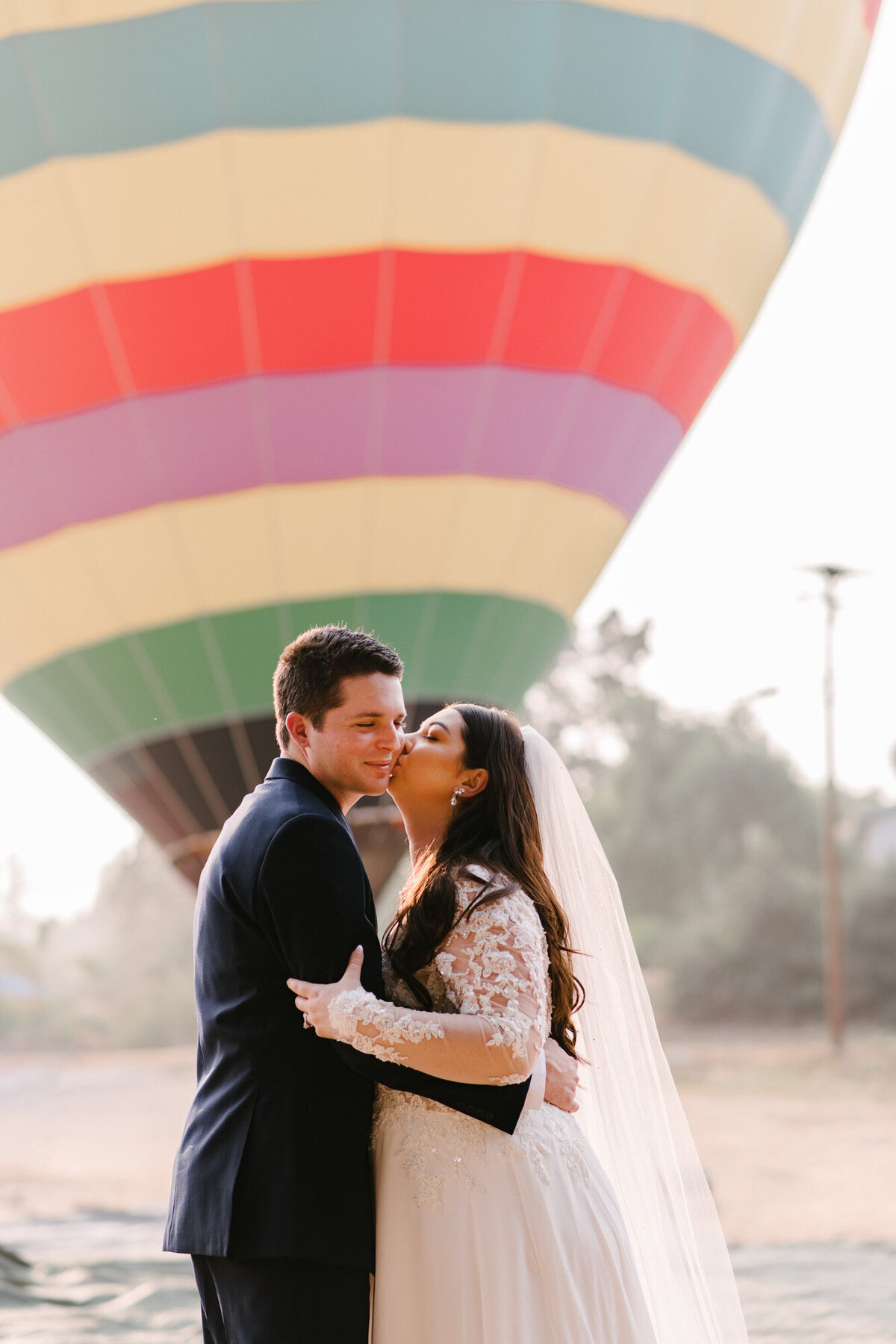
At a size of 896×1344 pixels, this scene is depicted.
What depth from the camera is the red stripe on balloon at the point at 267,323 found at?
5.29 metres

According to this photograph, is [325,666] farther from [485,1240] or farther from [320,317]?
[320,317]

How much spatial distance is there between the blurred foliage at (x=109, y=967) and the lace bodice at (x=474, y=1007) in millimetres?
22052

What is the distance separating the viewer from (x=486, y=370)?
5633 mm

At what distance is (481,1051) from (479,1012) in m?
0.06

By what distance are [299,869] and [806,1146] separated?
12110 millimetres

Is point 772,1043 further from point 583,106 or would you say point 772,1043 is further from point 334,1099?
point 334,1099

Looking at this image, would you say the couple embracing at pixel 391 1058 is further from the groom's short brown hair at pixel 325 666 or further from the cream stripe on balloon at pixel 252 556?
the cream stripe on balloon at pixel 252 556

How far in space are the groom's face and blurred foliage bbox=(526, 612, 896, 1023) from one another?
2070 centimetres

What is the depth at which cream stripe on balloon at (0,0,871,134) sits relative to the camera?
5.02m

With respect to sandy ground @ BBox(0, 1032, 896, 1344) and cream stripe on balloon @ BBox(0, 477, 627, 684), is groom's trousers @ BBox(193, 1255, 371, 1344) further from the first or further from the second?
cream stripe on balloon @ BBox(0, 477, 627, 684)

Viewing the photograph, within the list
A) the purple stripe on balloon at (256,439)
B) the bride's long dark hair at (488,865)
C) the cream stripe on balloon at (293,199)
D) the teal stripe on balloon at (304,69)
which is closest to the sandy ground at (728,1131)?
the purple stripe on balloon at (256,439)

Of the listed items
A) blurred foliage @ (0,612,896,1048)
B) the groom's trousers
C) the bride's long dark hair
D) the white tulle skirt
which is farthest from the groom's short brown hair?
blurred foliage @ (0,612,896,1048)

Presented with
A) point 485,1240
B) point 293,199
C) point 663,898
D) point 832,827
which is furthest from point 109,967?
point 485,1240

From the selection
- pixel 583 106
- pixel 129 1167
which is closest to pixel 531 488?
pixel 583 106
